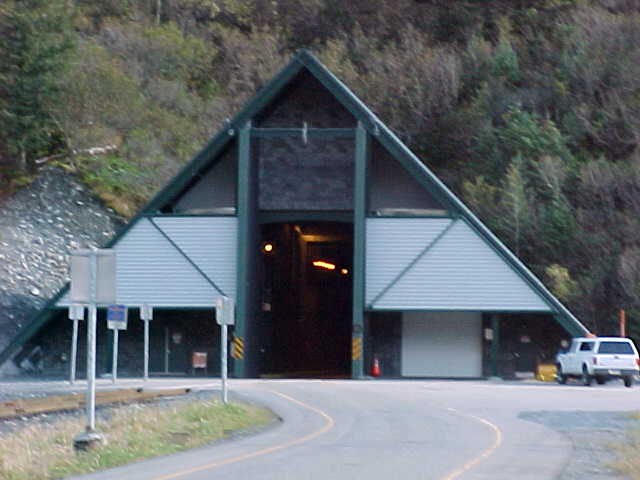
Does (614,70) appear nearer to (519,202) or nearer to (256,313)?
(519,202)

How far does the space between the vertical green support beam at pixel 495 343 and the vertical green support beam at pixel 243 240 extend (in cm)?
998

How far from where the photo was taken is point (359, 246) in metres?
49.9

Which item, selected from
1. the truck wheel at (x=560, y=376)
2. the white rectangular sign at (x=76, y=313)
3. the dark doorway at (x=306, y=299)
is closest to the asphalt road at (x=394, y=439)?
the truck wheel at (x=560, y=376)

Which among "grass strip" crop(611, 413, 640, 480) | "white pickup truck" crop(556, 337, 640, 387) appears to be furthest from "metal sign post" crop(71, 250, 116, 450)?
"white pickup truck" crop(556, 337, 640, 387)

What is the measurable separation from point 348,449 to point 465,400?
14.1 m

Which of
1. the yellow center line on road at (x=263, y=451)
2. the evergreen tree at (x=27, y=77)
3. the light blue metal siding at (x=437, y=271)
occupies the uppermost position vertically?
the evergreen tree at (x=27, y=77)

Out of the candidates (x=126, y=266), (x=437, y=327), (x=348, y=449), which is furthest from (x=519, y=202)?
(x=348, y=449)

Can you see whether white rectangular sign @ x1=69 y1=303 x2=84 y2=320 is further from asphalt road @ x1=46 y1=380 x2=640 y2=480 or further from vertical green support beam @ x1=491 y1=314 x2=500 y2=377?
vertical green support beam @ x1=491 y1=314 x2=500 y2=377

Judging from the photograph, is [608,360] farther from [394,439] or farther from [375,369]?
[394,439]

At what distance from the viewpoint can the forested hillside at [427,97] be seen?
62500 millimetres

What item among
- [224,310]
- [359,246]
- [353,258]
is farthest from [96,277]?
[353,258]

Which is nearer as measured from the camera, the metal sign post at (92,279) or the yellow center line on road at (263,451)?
the yellow center line on road at (263,451)

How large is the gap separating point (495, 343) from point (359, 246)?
271 inches

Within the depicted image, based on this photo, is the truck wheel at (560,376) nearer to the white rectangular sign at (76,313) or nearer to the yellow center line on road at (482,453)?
the yellow center line on road at (482,453)
